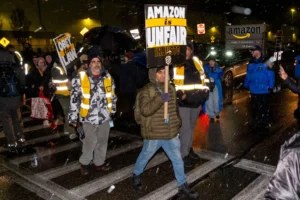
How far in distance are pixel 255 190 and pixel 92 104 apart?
2.69 meters

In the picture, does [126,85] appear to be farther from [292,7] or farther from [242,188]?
[292,7]

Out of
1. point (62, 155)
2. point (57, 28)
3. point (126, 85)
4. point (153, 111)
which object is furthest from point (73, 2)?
point (153, 111)

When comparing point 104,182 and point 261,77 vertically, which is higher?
point 261,77

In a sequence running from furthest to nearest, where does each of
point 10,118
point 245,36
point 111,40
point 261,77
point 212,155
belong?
point 245,36 < point 111,40 < point 261,77 < point 10,118 < point 212,155

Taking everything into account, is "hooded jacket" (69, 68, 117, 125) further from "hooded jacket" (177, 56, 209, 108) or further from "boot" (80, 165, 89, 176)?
"hooded jacket" (177, 56, 209, 108)

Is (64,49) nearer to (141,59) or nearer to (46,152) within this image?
(46,152)

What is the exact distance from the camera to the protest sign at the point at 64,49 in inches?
244

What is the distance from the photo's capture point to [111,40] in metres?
13.0

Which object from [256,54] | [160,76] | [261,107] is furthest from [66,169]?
[256,54]

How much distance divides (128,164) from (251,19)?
172 ft

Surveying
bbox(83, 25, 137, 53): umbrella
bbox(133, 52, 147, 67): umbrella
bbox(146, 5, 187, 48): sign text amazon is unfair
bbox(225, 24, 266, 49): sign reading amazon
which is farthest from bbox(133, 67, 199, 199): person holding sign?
bbox(225, 24, 266, 49): sign reading amazon

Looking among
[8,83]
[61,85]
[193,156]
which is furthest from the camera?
[61,85]

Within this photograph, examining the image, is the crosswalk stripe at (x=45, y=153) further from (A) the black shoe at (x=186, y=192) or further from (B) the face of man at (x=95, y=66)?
(A) the black shoe at (x=186, y=192)

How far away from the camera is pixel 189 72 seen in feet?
16.7
